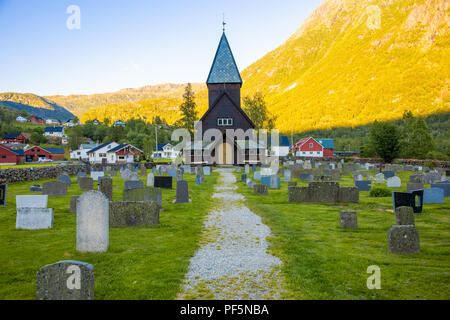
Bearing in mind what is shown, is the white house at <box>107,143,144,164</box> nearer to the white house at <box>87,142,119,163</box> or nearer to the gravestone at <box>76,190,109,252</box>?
the white house at <box>87,142,119,163</box>

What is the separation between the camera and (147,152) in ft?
231

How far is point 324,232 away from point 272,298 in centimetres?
508

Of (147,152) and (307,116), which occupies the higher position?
(307,116)

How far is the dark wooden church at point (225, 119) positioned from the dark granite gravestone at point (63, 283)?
4047cm

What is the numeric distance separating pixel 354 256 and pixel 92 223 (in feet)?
20.5

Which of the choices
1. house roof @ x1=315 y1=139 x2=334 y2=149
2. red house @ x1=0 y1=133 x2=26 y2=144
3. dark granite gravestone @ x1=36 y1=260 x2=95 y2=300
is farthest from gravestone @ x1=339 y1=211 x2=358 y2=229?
red house @ x1=0 y1=133 x2=26 y2=144

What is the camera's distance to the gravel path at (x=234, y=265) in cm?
543

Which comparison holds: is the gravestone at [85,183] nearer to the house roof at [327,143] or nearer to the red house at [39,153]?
the house roof at [327,143]

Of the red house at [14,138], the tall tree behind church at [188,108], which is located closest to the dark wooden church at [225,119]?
the tall tree behind church at [188,108]

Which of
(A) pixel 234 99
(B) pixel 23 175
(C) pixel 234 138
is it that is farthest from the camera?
(A) pixel 234 99

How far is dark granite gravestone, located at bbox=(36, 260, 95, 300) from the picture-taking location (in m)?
4.81
